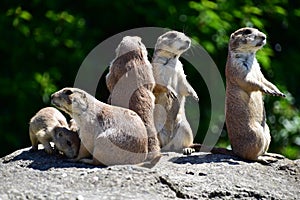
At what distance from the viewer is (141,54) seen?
12117mm

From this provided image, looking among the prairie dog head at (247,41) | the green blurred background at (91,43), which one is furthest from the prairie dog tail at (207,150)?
the green blurred background at (91,43)

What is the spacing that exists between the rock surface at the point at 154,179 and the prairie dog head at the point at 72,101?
600mm

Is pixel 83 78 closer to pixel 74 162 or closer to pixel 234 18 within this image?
pixel 234 18

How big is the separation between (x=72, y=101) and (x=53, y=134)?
0.48 metres

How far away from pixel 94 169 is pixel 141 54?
1.71 metres

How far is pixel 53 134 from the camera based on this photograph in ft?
38.5

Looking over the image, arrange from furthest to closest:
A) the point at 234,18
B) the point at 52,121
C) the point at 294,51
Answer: the point at 294,51 < the point at 234,18 < the point at 52,121

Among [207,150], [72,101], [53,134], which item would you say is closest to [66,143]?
[53,134]

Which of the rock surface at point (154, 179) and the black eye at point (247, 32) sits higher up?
the black eye at point (247, 32)

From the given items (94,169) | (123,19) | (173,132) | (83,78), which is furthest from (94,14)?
(94,169)

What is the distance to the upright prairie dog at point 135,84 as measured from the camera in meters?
11.8

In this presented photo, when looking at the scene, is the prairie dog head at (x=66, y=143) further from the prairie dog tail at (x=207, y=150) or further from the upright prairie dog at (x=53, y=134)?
the prairie dog tail at (x=207, y=150)

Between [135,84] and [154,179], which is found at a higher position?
[135,84]

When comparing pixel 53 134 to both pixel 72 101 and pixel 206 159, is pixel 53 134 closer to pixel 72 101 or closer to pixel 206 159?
pixel 72 101
